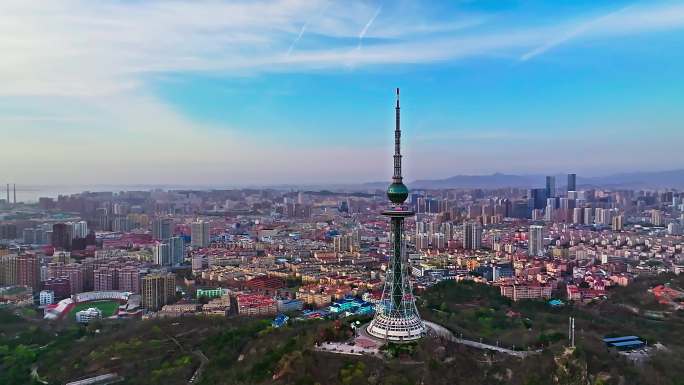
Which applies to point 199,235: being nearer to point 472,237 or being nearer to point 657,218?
point 472,237

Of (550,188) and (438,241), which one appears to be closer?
(438,241)

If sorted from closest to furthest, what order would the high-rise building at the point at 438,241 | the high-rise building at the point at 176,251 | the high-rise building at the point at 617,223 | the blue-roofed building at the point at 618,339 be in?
the blue-roofed building at the point at 618,339 < the high-rise building at the point at 176,251 < the high-rise building at the point at 438,241 < the high-rise building at the point at 617,223

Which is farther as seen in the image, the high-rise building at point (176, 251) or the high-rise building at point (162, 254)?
the high-rise building at point (176, 251)

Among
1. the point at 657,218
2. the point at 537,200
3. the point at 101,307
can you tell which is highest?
the point at 537,200

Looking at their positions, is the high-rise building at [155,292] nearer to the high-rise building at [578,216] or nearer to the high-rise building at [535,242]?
the high-rise building at [535,242]

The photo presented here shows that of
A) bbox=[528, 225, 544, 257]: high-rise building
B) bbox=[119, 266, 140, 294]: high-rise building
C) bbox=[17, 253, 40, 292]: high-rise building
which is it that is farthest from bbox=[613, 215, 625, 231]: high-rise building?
bbox=[17, 253, 40, 292]: high-rise building

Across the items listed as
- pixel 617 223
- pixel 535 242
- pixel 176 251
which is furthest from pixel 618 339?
pixel 617 223

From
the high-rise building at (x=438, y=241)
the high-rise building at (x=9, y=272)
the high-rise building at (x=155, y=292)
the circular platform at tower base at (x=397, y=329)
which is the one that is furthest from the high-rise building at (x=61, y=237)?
the circular platform at tower base at (x=397, y=329)
